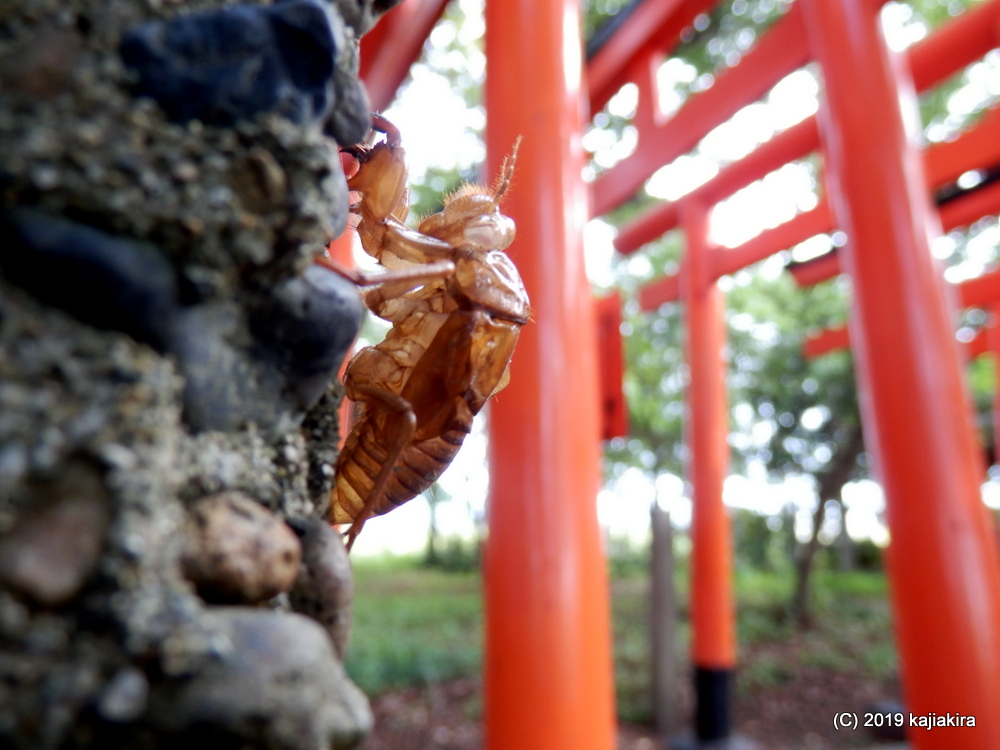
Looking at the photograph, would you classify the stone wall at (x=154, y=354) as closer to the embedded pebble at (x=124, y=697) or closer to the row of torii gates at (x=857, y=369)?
the embedded pebble at (x=124, y=697)

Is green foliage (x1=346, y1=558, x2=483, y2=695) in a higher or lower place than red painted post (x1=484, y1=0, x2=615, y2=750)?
lower

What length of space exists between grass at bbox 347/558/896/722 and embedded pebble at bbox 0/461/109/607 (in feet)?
17.9

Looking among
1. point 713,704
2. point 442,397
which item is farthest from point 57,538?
point 713,704

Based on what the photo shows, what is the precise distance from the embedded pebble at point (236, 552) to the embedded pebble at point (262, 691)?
17 mm

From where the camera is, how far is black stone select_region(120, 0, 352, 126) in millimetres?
453

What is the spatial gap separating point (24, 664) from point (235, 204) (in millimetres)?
283

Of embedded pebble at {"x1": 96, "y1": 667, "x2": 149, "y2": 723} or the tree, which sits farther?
the tree

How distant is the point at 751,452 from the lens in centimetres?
894

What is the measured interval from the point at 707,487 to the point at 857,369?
7.17ft

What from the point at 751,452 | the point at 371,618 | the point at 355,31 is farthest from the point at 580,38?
the point at 751,452

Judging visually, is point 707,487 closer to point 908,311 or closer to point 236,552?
point 908,311

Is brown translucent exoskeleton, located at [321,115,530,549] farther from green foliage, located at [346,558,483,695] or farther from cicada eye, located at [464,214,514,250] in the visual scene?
green foliage, located at [346,558,483,695]

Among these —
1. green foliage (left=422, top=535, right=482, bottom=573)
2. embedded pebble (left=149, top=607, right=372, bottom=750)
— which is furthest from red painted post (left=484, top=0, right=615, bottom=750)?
green foliage (left=422, top=535, right=482, bottom=573)

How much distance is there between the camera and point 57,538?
390 millimetres
